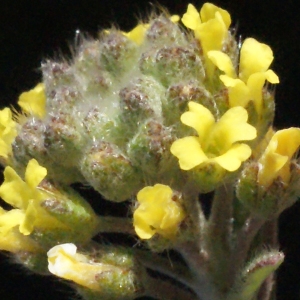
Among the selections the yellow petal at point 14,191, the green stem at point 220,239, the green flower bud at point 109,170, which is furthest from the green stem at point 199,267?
the yellow petal at point 14,191

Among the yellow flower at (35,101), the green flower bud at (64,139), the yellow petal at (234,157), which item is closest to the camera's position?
the yellow petal at (234,157)

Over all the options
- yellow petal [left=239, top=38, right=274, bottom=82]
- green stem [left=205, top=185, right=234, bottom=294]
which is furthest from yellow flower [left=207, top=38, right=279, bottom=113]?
green stem [left=205, top=185, right=234, bottom=294]

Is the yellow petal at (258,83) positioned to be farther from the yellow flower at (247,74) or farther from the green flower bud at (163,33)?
the green flower bud at (163,33)

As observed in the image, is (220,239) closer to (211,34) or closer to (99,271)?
(99,271)

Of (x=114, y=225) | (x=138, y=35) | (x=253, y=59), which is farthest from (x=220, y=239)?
(x=138, y=35)

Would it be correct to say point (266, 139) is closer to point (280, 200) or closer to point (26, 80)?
point (280, 200)

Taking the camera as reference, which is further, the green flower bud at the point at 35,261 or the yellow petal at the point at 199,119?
the green flower bud at the point at 35,261
